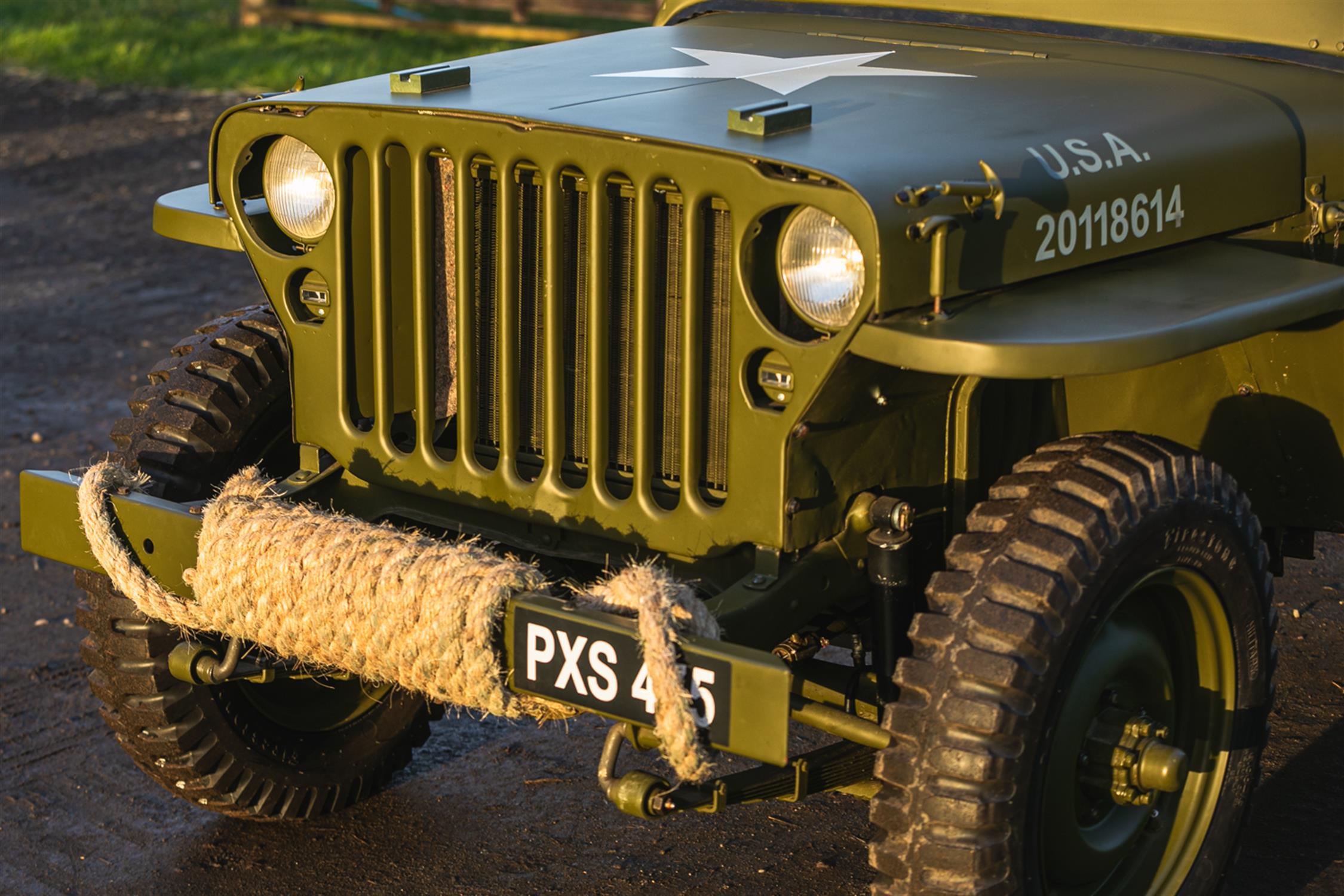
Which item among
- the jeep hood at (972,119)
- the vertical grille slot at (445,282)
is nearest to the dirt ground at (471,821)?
the vertical grille slot at (445,282)

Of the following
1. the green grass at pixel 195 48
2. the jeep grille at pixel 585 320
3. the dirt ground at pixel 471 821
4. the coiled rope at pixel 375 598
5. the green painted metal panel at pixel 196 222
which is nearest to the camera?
the coiled rope at pixel 375 598

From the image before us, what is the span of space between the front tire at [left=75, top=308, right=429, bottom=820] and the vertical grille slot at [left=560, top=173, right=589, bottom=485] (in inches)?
28.6

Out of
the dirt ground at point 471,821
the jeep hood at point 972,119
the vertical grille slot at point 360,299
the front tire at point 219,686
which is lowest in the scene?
the dirt ground at point 471,821

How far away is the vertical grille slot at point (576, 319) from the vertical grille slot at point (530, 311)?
48 millimetres

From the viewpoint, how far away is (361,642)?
10.6ft

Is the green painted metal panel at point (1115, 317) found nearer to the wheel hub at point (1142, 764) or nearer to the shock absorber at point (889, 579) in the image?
the shock absorber at point (889, 579)

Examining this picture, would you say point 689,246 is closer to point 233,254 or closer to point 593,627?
point 593,627

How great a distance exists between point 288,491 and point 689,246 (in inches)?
43.5

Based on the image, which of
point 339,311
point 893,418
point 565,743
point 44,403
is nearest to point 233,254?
point 44,403

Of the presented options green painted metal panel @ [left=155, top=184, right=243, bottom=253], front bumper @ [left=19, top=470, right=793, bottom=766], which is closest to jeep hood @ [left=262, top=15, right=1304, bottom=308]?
green painted metal panel @ [left=155, top=184, right=243, bottom=253]

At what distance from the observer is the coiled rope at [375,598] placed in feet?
9.55

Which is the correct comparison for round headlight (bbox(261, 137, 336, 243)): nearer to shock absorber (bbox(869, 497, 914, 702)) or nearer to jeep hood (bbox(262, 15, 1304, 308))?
jeep hood (bbox(262, 15, 1304, 308))

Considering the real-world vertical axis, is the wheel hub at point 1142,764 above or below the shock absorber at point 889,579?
below

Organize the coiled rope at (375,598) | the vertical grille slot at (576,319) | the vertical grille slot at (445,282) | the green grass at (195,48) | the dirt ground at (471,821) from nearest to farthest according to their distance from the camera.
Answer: the coiled rope at (375,598) < the vertical grille slot at (576,319) < the vertical grille slot at (445,282) < the dirt ground at (471,821) < the green grass at (195,48)
